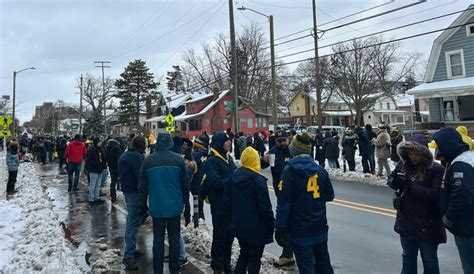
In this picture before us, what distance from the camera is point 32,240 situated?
7.06 m

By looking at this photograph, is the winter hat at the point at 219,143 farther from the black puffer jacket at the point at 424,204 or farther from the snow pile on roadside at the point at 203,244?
the black puffer jacket at the point at 424,204

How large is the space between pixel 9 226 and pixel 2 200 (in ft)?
12.7

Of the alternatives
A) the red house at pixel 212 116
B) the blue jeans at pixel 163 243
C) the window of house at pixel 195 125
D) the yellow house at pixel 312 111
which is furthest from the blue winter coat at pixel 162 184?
the yellow house at pixel 312 111

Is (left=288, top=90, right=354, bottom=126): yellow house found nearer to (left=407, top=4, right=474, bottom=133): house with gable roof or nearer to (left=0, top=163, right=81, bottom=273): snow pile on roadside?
(left=407, top=4, right=474, bottom=133): house with gable roof

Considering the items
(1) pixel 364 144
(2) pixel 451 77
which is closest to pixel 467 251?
(1) pixel 364 144

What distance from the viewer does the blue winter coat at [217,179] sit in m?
5.12

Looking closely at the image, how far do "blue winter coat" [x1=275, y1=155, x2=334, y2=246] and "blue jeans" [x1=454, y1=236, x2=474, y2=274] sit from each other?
130cm

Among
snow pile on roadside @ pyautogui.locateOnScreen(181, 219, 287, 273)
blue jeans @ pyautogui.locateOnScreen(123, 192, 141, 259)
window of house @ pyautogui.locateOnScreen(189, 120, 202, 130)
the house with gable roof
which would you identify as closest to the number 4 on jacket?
snow pile on roadside @ pyautogui.locateOnScreen(181, 219, 287, 273)

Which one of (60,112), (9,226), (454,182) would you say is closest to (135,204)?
(9,226)

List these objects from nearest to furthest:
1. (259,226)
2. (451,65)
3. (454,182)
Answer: (454,182) → (259,226) → (451,65)

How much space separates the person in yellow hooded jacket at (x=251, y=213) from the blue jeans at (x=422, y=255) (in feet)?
4.78

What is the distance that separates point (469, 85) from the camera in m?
21.2

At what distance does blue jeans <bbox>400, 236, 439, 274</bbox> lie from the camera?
12.7ft

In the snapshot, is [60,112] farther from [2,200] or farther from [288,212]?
[288,212]
